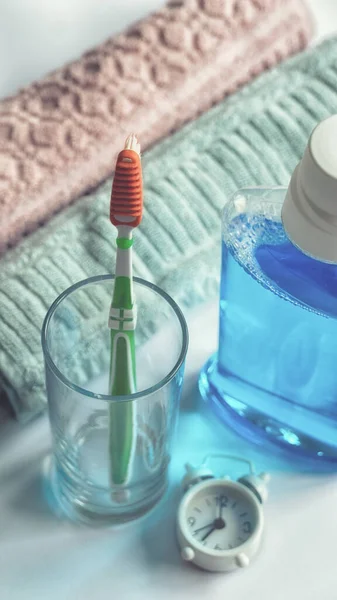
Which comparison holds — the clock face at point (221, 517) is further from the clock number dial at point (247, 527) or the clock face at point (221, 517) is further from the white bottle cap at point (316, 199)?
the white bottle cap at point (316, 199)

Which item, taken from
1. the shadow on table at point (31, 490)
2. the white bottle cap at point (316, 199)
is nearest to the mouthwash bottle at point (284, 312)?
the white bottle cap at point (316, 199)

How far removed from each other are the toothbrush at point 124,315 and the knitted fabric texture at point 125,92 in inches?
6.0

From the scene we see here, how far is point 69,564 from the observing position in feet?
1.39

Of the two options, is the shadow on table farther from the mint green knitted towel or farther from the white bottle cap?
the white bottle cap

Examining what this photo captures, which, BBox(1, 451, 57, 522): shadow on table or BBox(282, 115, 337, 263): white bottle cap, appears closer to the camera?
BBox(282, 115, 337, 263): white bottle cap

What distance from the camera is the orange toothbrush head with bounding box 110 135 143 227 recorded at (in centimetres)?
33

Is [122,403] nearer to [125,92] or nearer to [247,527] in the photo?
[247,527]

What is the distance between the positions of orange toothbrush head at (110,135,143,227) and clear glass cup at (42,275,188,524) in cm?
8

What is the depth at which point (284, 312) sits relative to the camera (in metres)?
0.43

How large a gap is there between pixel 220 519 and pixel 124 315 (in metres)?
0.13

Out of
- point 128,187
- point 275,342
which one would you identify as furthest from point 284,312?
point 128,187

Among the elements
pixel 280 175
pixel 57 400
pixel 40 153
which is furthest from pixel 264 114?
pixel 57 400

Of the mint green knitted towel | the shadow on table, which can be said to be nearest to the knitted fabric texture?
the mint green knitted towel

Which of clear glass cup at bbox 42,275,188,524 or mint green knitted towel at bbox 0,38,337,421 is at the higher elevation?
mint green knitted towel at bbox 0,38,337,421
